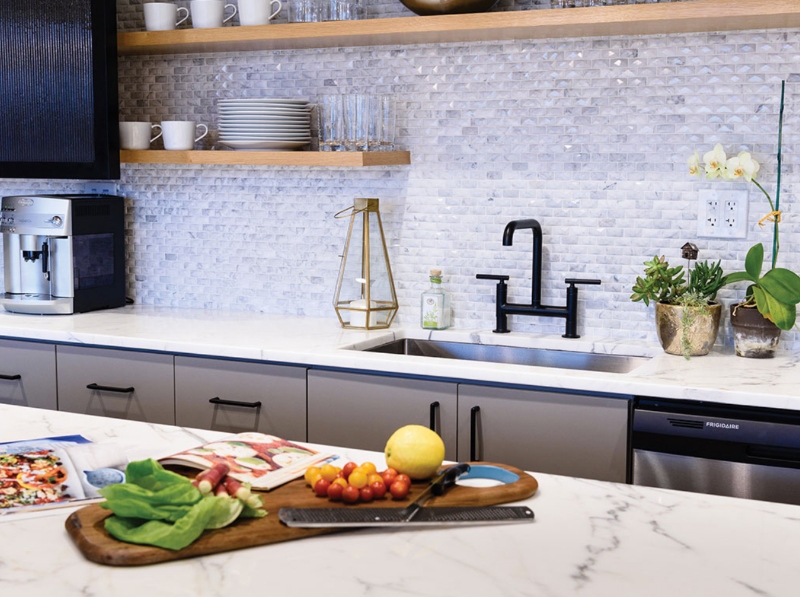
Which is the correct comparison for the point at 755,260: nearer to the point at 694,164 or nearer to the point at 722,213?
the point at 722,213

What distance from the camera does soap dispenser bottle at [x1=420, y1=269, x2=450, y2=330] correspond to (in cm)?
325

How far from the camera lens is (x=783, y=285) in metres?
2.69

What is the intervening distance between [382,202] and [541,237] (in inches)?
24.4

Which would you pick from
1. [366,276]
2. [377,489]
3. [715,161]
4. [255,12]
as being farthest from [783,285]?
[255,12]

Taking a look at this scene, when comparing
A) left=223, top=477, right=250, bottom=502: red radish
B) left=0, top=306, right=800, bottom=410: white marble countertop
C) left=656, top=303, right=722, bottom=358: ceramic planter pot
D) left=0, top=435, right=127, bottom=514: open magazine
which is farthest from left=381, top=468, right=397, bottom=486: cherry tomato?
left=656, top=303, right=722, bottom=358: ceramic planter pot

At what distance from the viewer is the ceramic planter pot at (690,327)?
2770 mm

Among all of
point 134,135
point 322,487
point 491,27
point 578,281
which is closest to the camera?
point 322,487

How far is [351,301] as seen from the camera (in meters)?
3.30

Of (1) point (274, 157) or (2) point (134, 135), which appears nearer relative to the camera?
(1) point (274, 157)

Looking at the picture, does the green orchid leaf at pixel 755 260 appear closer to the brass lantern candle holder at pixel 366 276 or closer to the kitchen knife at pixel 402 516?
the brass lantern candle holder at pixel 366 276

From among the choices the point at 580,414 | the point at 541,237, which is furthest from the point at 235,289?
the point at 580,414

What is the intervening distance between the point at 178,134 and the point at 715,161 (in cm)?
184

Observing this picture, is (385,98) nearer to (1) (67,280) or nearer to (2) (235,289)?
(2) (235,289)

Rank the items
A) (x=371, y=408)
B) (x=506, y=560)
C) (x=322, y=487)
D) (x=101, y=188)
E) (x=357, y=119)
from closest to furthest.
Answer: (x=506, y=560) → (x=322, y=487) → (x=371, y=408) → (x=357, y=119) → (x=101, y=188)
